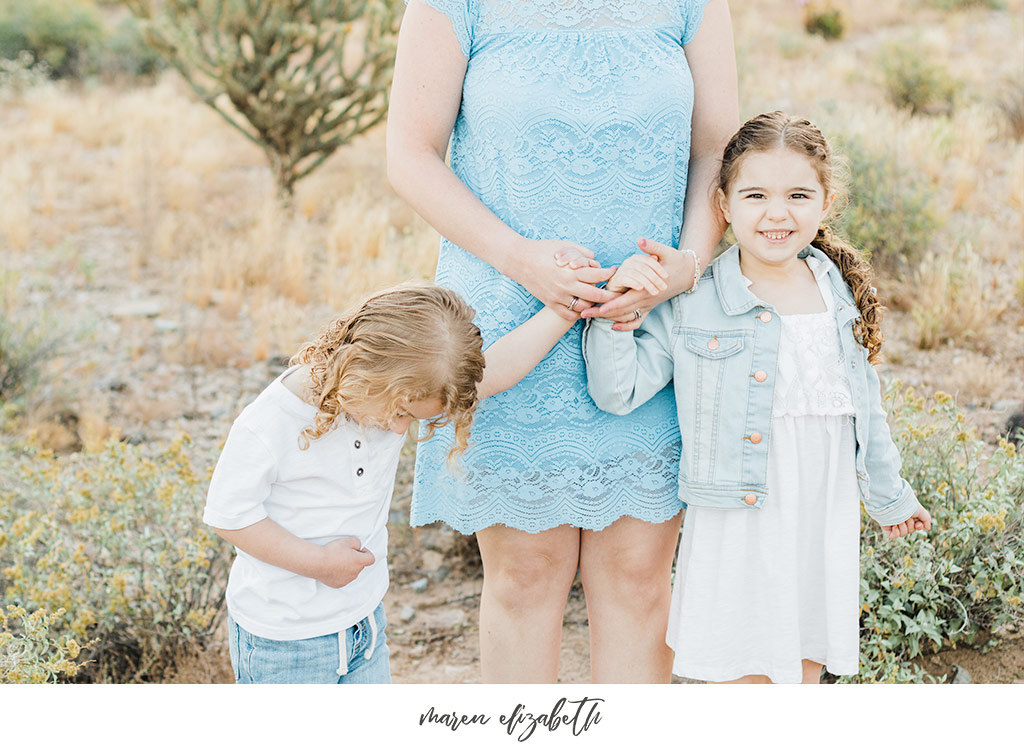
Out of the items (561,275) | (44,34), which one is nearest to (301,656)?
(561,275)

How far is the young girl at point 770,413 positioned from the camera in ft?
6.32

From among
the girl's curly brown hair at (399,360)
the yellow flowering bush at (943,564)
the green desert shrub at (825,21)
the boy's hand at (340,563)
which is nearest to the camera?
the girl's curly brown hair at (399,360)

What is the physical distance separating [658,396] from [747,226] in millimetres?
396

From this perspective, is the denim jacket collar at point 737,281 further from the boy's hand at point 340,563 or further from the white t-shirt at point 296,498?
the boy's hand at point 340,563

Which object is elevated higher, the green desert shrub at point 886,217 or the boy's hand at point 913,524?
the boy's hand at point 913,524

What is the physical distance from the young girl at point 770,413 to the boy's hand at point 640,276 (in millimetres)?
44

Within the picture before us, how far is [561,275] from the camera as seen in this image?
1.80m

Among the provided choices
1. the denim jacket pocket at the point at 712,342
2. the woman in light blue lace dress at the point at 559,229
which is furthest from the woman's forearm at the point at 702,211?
the denim jacket pocket at the point at 712,342

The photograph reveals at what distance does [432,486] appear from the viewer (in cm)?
204

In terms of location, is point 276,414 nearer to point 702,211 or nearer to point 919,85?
point 702,211

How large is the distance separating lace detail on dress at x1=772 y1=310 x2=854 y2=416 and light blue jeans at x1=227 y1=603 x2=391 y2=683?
3.34 ft

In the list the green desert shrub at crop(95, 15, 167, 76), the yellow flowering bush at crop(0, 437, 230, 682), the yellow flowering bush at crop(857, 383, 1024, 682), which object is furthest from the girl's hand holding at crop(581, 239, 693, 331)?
the green desert shrub at crop(95, 15, 167, 76)

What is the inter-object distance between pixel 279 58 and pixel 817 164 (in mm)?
6324
